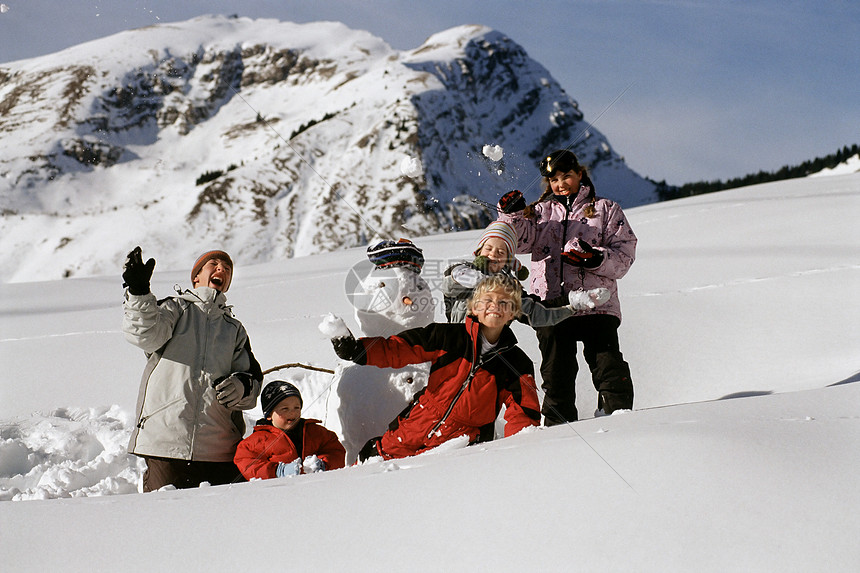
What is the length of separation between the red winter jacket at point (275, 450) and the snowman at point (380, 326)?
46 cm

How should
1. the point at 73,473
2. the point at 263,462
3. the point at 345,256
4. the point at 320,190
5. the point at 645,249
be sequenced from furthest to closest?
the point at 320,190, the point at 345,256, the point at 645,249, the point at 73,473, the point at 263,462

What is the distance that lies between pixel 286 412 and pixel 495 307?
3.54 ft

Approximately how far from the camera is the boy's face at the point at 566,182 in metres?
3.40

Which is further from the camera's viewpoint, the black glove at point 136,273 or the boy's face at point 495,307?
the boy's face at point 495,307

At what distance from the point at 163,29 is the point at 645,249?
503 ft

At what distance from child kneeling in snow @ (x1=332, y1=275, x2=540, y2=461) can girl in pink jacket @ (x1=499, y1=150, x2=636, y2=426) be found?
14.9 inches

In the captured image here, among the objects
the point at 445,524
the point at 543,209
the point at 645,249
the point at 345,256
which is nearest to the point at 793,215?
the point at 645,249

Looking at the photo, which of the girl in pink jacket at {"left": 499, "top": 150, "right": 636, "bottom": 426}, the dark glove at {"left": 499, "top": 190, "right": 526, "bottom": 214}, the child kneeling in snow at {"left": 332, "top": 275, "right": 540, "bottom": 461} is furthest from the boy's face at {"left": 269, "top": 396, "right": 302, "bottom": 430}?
the dark glove at {"left": 499, "top": 190, "right": 526, "bottom": 214}

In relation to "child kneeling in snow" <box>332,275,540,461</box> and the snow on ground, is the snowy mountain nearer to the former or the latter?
the snow on ground

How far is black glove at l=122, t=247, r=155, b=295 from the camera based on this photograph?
8.46 ft

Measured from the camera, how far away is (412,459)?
2361 millimetres

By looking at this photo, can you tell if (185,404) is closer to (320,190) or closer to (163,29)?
(320,190)

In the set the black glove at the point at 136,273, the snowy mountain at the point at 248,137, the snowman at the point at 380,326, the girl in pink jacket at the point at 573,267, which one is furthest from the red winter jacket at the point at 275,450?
the snowy mountain at the point at 248,137

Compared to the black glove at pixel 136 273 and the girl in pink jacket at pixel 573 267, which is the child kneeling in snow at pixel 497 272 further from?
the black glove at pixel 136 273
